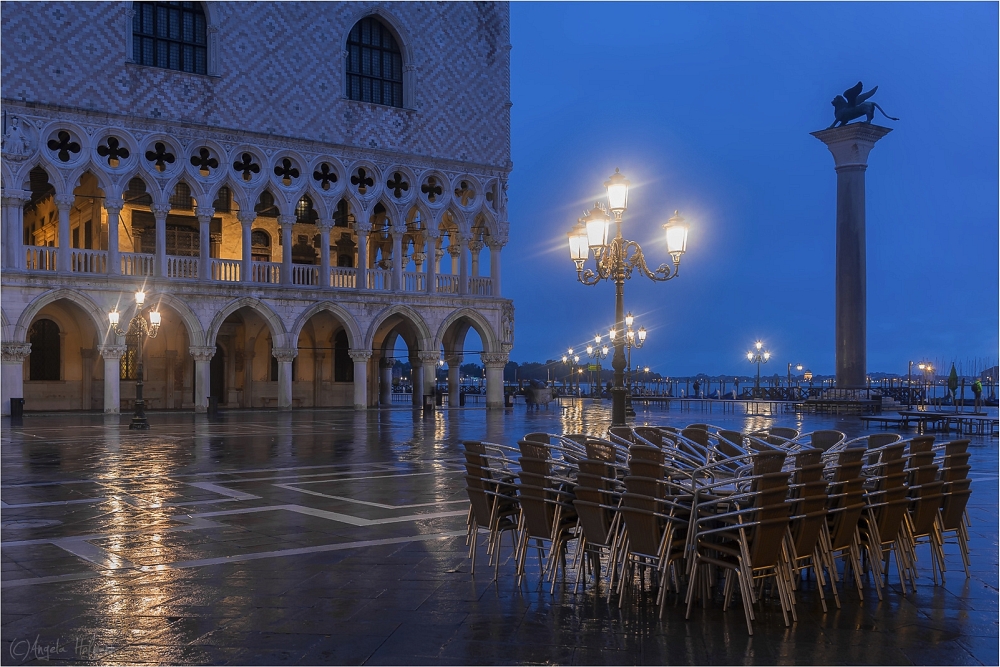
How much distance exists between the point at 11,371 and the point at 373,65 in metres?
16.5

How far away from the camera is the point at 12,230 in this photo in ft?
92.1

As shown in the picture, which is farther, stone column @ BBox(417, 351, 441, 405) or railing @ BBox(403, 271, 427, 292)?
railing @ BBox(403, 271, 427, 292)

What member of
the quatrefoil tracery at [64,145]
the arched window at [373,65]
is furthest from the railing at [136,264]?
the arched window at [373,65]

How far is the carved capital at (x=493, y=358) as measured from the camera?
37062 mm

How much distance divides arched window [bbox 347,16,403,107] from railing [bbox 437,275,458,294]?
6688mm

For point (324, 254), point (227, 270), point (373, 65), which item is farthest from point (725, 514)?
point (373, 65)

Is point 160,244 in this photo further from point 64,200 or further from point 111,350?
point 111,350

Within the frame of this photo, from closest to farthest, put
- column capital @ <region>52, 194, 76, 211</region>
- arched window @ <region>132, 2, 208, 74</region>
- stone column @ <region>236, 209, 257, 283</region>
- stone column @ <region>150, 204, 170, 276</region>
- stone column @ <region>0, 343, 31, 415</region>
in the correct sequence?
stone column @ <region>0, 343, 31, 415</region> < column capital @ <region>52, 194, 76, 211</region> < stone column @ <region>150, 204, 170, 276</region> < arched window @ <region>132, 2, 208, 74</region> < stone column @ <region>236, 209, 257, 283</region>

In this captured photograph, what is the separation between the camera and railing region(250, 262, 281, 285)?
33.3 m

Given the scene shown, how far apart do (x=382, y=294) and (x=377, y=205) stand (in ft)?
15.9

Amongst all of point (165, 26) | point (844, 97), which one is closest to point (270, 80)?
point (165, 26)

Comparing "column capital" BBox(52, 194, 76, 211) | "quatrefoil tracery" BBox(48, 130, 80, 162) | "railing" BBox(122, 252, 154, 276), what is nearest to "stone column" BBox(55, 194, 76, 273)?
"column capital" BBox(52, 194, 76, 211)

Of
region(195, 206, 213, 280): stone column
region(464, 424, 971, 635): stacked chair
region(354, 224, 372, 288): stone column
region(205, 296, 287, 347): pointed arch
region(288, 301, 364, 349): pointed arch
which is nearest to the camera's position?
region(464, 424, 971, 635): stacked chair

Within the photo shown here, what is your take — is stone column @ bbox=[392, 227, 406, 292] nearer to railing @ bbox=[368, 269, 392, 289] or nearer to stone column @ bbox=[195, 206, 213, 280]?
railing @ bbox=[368, 269, 392, 289]
